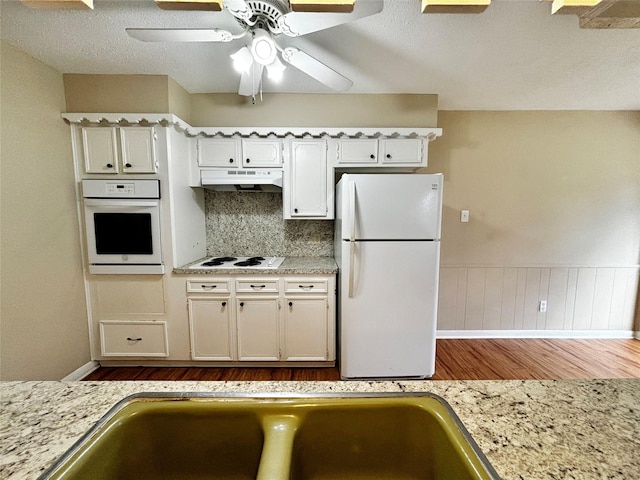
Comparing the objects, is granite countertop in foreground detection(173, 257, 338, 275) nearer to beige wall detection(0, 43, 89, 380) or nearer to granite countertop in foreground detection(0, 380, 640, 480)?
beige wall detection(0, 43, 89, 380)

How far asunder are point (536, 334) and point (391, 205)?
2.39 meters

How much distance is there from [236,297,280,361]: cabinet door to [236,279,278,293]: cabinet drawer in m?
0.07

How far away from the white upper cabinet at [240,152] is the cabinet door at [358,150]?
22.6 inches

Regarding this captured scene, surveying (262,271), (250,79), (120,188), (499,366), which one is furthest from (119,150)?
(499,366)

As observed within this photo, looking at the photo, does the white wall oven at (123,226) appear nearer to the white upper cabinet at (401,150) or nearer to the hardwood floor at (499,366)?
the hardwood floor at (499,366)

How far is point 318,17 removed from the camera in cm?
114

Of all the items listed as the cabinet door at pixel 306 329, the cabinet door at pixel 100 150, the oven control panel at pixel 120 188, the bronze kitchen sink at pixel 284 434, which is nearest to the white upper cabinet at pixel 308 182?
the cabinet door at pixel 306 329

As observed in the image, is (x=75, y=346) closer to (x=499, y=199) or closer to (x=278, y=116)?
(x=278, y=116)

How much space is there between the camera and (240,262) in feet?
7.78

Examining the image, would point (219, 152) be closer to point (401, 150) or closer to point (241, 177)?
point (241, 177)

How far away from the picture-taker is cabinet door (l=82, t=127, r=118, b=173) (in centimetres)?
201

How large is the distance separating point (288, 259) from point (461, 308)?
1.94 m

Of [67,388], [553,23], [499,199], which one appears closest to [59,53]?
[67,388]

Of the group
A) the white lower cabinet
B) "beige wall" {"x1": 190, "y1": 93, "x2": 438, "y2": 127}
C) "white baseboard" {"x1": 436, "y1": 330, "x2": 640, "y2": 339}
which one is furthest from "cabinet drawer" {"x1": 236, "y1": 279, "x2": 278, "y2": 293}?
"white baseboard" {"x1": 436, "y1": 330, "x2": 640, "y2": 339}
